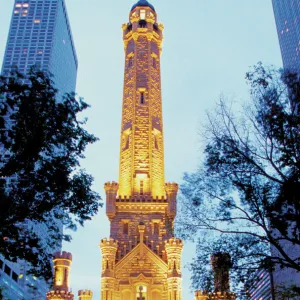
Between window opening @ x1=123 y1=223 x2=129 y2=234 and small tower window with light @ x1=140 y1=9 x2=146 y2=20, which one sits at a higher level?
small tower window with light @ x1=140 y1=9 x2=146 y2=20

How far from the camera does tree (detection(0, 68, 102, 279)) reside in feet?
63.7

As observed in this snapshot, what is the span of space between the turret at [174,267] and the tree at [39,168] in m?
20.8

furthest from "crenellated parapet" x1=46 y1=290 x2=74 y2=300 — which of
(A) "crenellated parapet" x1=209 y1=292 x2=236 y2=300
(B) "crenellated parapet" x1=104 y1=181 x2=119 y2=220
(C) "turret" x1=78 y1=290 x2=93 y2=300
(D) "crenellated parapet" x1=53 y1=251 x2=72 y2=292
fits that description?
(A) "crenellated parapet" x1=209 y1=292 x2=236 y2=300

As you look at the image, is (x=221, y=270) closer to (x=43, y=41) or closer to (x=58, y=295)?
(x=58, y=295)

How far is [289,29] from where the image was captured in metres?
109

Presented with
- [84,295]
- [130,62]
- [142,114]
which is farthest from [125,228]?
[130,62]

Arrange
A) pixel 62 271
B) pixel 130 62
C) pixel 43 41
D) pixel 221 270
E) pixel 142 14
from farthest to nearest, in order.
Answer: pixel 43 41, pixel 142 14, pixel 130 62, pixel 62 271, pixel 221 270

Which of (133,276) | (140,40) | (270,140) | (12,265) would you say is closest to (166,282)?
(133,276)

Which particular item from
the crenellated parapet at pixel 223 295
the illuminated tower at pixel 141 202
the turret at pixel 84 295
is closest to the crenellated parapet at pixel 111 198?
the illuminated tower at pixel 141 202

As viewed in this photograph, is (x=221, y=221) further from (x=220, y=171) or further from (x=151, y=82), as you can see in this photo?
(x=151, y=82)

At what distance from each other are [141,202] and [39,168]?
25.7 metres

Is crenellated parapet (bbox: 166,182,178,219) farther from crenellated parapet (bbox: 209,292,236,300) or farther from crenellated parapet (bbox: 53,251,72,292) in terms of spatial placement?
crenellated parapet (bbox: 209,292,236,300)

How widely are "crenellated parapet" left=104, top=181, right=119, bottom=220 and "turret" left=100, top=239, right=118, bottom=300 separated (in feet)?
10.5

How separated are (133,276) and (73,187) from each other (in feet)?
75.5
